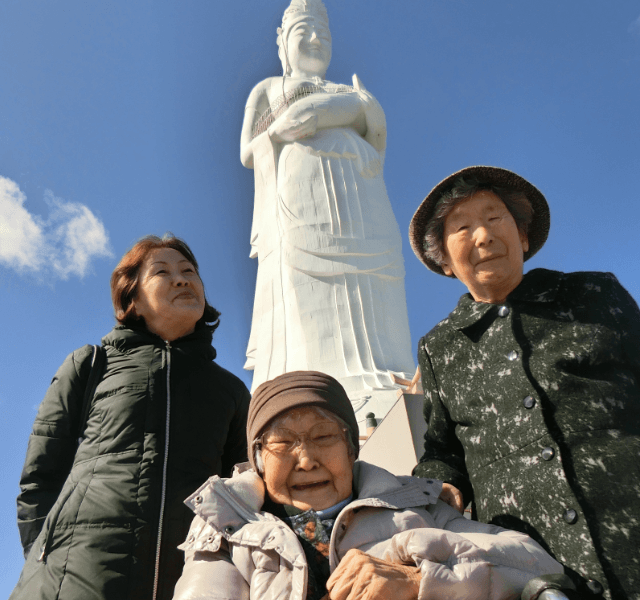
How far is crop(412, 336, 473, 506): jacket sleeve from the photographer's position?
6.27 feet

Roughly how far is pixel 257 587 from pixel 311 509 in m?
0.26

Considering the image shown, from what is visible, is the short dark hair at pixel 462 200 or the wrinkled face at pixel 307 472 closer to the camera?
the wrinkled face at pixel 307 472

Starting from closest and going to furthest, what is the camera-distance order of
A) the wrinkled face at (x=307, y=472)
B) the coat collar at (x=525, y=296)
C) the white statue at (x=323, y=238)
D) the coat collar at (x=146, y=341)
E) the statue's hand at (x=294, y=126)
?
the wrinkled face at (x=307, y=472) → the coat collar at (x=525, y=296) → the coat collar at (x=146, y=341) → the white statue at (x=323, y=238) → the statue's hand at (x=294, y=126)

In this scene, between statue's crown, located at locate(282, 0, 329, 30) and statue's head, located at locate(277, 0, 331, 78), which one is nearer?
statue's head, located at locate(277, 0, 331, 78)

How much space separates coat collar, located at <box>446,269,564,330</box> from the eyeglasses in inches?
21.9

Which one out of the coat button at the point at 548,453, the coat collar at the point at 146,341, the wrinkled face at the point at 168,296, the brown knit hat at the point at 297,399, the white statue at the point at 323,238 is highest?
the white statue at the point at 323,238

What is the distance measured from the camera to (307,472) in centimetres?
164

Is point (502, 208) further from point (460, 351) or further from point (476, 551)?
point (476, 551)

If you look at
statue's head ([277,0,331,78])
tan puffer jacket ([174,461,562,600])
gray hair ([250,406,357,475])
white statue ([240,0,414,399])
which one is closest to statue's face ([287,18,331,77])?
statue's head ([277,0,331,78])

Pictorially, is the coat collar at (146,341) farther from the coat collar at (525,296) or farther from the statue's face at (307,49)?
the statue's face at (307,49)

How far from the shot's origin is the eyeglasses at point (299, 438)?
5.49 ft

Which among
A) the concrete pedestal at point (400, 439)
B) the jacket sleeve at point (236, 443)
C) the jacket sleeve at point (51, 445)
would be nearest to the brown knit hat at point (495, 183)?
the jacket sleeve at point (236, 443)

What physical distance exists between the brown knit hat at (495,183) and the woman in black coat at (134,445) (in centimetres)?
95

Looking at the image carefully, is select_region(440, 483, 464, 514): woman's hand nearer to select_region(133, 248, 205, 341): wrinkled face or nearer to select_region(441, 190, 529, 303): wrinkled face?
select_region(441, 190, 529, 303): wrinkled face
